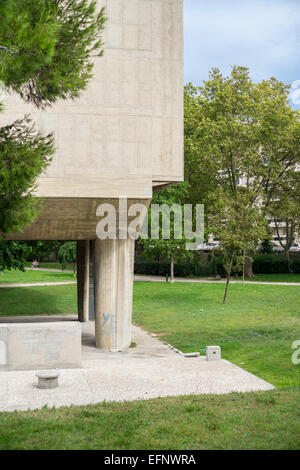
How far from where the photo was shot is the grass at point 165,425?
6867mm

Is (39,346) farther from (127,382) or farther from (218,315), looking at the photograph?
(218,315)

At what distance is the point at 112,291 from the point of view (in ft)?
53.2

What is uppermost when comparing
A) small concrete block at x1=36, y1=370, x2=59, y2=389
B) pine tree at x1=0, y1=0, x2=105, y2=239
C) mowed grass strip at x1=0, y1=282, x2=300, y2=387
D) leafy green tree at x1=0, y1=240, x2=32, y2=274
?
pine tree at x1=0, y1=0, x2=105, y2=239

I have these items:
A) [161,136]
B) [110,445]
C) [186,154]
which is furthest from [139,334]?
[186,154]

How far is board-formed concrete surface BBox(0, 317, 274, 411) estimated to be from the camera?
9570 mm

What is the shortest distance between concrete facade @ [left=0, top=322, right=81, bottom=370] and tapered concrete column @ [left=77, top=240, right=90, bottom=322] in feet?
35.1

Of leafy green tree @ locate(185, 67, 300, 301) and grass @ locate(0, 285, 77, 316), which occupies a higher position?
leafy green tree @ locate(185, 67, 300, 301)

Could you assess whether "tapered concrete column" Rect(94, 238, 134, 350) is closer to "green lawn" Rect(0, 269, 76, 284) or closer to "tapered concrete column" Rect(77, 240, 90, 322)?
"tapered concrete column" Rect(77, 240, 90, 322)

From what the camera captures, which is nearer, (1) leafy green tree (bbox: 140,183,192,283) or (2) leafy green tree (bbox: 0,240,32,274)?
(2) leafy green tree (bbox: 0,240,32,274)

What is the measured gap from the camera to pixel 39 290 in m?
37.5

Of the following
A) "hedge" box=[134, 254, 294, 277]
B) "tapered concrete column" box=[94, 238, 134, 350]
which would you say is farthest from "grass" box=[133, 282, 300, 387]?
"hedge" box=[134, 254, 294, 277]

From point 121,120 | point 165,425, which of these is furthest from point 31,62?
point 121,120

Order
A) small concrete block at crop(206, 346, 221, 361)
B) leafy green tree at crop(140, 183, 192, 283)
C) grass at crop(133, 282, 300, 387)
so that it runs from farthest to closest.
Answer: leafy green tree at crop(140, 183, 192, 283) → grass at crop(133, 282, 300, 387) → small concrete block at crop(206, 346, 221, 361)
